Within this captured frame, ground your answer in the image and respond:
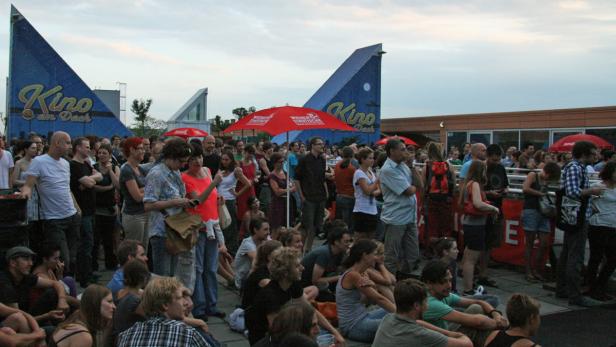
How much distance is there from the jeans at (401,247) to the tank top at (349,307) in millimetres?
1918

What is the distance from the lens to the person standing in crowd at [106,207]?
8.41 meters

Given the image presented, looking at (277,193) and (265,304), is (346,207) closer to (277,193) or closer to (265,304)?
(277,193)

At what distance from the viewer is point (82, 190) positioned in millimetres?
7590

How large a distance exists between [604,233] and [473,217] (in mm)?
1507

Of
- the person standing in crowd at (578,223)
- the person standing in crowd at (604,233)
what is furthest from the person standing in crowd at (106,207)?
the person standing in crowd at (604,233)

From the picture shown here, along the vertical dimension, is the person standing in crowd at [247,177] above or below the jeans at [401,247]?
above

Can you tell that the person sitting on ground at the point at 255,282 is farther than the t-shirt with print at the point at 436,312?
Yes

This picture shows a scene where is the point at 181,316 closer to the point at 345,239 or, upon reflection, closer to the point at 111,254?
the point at 345,239

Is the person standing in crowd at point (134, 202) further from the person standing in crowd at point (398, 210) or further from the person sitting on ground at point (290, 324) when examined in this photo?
the person sitting on ground at point (290, 324)

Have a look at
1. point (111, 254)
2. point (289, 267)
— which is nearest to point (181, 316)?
point (289, 267)

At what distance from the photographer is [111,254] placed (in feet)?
29.2

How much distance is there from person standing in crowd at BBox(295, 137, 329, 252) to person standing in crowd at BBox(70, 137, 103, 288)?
3.13 metres

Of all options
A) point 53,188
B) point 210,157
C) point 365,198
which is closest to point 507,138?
point 365,198

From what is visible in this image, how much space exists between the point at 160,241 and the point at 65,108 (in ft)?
46.8
